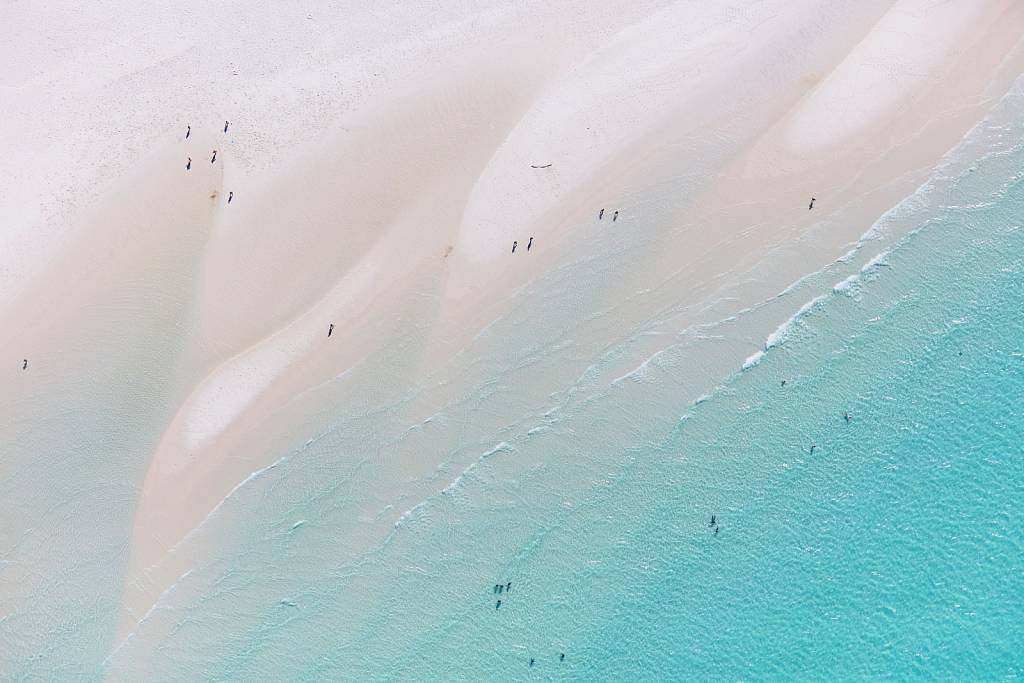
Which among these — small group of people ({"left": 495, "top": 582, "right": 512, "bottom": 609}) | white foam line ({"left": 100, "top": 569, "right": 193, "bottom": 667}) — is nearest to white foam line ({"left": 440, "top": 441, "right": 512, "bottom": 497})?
small group of people ({"left": 495, "top": 582, "right": 512, "bottom": 609})

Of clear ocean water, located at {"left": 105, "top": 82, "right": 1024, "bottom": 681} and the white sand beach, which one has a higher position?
the white sand beach

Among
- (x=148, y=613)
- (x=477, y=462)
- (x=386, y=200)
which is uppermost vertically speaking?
(x=386, y=200)

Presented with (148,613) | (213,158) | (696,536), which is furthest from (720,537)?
(213,158)

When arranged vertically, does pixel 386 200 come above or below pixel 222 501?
above

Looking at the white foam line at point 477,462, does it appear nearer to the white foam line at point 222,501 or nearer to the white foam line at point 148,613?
the white foam line at point 222,501

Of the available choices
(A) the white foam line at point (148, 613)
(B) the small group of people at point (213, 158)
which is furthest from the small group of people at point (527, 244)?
(A) the white foam line at point (148, 613)

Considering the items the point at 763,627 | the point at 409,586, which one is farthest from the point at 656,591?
the point at 409,586

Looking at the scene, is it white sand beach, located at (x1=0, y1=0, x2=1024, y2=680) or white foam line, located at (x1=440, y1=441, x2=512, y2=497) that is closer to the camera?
white sand beach, located at (x1=0, y1=0, x2=1024, y2=680)

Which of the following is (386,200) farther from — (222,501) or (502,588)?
(502,588)

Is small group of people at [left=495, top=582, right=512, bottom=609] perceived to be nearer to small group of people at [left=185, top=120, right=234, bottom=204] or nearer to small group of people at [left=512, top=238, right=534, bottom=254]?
small group of people at [left=512, top=238, right=534, bottom=254]
